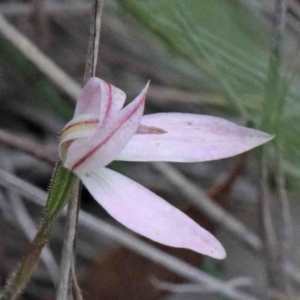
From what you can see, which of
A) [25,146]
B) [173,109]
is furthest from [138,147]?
[173,109]

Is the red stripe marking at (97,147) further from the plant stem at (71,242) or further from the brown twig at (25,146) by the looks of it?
the brown twig at (25,146)

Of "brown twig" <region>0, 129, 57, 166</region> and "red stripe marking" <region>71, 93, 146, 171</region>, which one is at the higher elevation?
"brown twig" <region>0, 129, 57, 166</region>

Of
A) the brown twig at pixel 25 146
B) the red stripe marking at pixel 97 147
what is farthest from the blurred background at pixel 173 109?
the red stripe marking at pixel 97 147

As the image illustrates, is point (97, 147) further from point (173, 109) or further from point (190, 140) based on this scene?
point (173, 109)

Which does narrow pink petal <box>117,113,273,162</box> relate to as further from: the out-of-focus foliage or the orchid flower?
the out-of-focus foliage

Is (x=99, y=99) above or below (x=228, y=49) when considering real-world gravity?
below

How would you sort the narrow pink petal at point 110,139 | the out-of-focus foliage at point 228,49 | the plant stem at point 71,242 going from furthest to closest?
the out-of-focus foliage at point 228,49, the plant stem at point 71,242, the narrow pink petal at point 110,139

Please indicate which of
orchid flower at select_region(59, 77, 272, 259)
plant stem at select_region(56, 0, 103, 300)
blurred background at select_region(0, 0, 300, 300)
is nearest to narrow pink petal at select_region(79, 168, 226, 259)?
orchid flower at select_region(59, 77, 272, 259)
